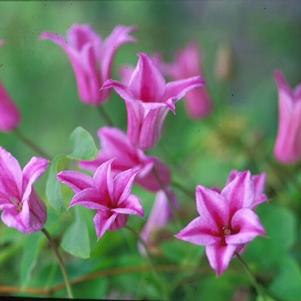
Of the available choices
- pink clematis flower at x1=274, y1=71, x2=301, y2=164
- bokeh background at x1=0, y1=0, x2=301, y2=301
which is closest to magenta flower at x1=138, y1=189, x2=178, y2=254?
bokeh background at x1=0, y1=0, x2=301, y2=301

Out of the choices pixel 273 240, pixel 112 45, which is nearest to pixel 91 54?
pixel 112 45

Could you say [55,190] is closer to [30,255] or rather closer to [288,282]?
[30,255]

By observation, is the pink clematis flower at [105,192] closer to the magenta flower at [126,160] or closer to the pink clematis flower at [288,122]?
the magenta flower at [126,160]

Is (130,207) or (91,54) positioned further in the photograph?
(91,54)

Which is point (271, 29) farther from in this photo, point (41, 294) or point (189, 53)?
point (41, 294)

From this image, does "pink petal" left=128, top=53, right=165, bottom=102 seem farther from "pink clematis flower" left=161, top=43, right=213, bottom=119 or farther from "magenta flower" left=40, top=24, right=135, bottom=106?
"pink clematis flower" left=161, top=43, right=213, bottom=119

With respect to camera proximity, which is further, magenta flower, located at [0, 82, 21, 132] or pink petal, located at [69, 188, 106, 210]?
magenta flower, located at [0, 82, 21, 132]

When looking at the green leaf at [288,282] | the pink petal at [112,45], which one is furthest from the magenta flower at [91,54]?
the green leaf at [288,282]
